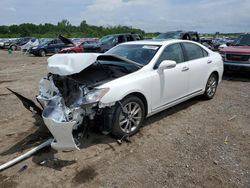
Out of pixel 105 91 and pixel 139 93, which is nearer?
pixel 105 91

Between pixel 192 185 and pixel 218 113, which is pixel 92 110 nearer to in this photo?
pixel 192 185

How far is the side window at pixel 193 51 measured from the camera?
601cm

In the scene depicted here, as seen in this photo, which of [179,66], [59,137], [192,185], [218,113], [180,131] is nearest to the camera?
[192,185]

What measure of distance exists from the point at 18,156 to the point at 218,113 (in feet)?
13.4

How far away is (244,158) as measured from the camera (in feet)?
13.0

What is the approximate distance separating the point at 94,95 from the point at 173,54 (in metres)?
2.24

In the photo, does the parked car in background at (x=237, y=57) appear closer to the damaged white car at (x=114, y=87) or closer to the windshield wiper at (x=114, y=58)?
the damaged white car at (x=114, y=87)

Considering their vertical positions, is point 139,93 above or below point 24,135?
above

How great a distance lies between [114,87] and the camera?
4.24 meters

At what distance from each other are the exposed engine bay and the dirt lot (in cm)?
34

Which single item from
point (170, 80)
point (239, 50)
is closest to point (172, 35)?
point (239, 50)

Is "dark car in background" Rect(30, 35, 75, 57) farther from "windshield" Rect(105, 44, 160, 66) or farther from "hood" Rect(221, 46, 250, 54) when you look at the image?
"windshield" Rect(105, 44, 160, 66)

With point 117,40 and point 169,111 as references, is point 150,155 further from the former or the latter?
point 117,40

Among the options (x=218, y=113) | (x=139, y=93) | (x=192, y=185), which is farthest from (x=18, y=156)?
(x=218, y=113)
